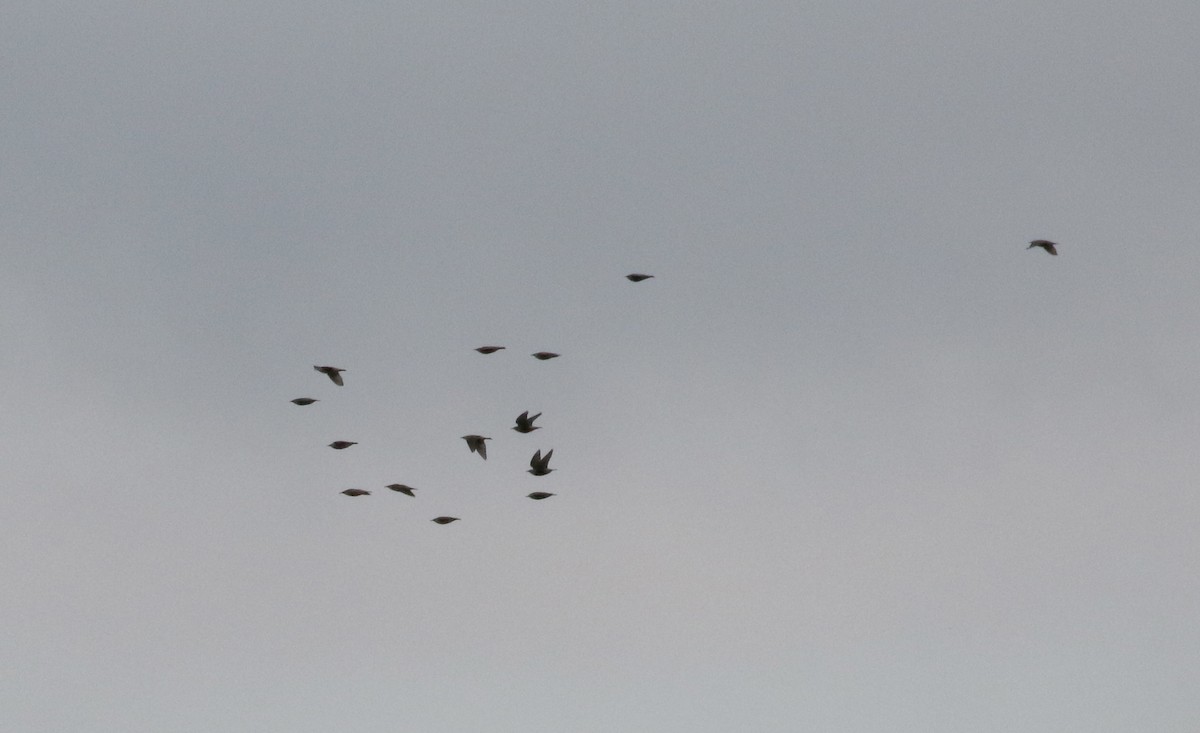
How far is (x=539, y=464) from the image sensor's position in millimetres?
66562

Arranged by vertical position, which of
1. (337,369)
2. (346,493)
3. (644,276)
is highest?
(644,276)

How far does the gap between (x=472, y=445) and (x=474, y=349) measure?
5186mm

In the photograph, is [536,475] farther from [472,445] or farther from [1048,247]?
[1048,247]

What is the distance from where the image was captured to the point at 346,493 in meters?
67.1

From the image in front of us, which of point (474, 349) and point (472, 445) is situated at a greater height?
point (474, 349)

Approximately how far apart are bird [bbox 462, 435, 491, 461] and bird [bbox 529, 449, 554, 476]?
8.59ft

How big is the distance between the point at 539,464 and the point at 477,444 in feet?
11.5

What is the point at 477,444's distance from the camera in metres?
66.4

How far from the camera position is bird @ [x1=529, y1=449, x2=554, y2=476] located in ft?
217

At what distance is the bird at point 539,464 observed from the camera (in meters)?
66.2

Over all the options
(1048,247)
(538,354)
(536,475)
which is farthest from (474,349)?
(1048,247)

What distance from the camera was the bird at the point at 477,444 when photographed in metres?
65.9

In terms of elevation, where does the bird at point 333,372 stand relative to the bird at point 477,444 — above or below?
above

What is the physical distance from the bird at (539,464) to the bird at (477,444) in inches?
103
